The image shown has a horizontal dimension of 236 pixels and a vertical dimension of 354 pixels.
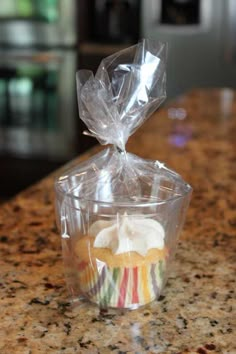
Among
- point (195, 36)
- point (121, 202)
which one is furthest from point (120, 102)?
point (195, 36)

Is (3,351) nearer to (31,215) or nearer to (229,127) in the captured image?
(31,215)

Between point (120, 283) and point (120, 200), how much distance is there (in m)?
0.10

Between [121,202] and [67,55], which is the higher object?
[121,202]

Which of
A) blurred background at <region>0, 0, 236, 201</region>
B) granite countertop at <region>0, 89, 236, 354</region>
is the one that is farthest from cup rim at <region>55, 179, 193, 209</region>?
blurred background at <region>0, 0, 236, 201</region>

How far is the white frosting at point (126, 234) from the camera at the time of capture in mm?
620

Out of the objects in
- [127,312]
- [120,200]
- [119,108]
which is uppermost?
[119,108]

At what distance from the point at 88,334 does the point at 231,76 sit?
2364 millimetres

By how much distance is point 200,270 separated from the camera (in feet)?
2.45

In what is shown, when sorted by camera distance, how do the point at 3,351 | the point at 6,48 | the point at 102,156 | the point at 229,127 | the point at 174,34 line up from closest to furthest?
the point at 3,351 → the point at 102,156 → the point at 229,127 → the point at 174,34 → the point at 6,48

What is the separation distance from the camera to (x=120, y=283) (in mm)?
629

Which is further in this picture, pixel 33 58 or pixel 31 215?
pixel 33 58

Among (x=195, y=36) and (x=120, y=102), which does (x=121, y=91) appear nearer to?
(x=120, y=102)

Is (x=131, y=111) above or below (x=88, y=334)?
above

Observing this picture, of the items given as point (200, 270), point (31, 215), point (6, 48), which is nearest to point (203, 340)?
point (200, 270)
